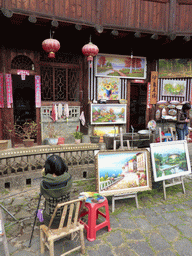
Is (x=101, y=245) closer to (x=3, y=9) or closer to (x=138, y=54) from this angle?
(x=3, y=9)

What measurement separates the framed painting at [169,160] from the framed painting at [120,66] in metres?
6.08

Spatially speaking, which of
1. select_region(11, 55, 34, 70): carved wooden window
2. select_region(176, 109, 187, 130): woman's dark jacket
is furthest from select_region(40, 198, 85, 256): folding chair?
select_region(11, 55, 34, 70): carved wooden window

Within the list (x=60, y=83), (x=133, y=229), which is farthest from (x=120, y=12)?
(x=133, y=229)

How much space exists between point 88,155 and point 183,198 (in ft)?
10.1

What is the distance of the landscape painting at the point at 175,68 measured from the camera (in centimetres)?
1105

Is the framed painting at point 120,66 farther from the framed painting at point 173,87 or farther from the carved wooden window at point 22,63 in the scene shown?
the carved wooden window at point 22,63

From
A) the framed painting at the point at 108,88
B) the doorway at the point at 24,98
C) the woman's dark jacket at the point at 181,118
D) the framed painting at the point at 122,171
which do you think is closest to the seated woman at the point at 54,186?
the framed painting at the point at 122,171

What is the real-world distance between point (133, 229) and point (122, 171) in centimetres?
124

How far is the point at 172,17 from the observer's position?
8594 mm

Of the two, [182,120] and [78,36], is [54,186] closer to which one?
[182,120]

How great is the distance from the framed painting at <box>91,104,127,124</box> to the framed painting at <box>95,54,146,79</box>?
5.49ft

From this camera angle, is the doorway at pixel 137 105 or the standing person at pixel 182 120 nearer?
the standing person at pixel 182 120

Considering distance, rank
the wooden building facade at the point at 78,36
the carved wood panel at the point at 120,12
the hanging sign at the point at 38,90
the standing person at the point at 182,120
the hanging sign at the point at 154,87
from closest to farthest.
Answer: the carved wood panel at the point at 120,12, the wooden building facade at the point at 78,36, the standing person at the point at 182,120, the hanging sign at the point at 38,90, the hanging sign at the point at 154,87

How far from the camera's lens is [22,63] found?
8.72 m
